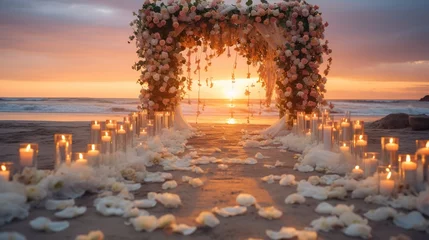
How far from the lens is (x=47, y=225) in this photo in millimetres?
2363

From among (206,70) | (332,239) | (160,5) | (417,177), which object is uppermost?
(160,5)

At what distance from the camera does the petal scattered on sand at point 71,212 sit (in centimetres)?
262

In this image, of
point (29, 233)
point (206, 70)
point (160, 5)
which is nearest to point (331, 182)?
point (29, 233)

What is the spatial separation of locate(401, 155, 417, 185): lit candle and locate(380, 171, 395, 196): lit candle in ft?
0.40

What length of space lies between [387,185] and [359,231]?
90cm

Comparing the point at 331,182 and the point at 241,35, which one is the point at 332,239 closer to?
the point at 331,182

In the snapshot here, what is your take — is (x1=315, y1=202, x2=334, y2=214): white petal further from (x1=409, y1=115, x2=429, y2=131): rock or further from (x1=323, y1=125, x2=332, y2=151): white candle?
(x1=409, y1=115, x2=429, y2=131): rock

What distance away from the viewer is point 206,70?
33.6ft

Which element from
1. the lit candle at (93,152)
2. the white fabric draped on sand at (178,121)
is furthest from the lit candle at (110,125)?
the white fabric draped on sand at (178,121)

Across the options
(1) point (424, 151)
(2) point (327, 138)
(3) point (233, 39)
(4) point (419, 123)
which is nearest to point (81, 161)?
(1) point (424, 151)

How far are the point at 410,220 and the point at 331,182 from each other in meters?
1.23

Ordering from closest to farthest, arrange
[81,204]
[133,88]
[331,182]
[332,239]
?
1. [332,239]
2. [81,204]
3. [331,182]
4. [133,88]

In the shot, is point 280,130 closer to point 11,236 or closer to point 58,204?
point 58,204

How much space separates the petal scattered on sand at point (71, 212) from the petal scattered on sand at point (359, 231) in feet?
5.75
